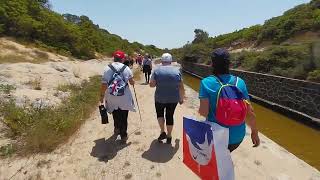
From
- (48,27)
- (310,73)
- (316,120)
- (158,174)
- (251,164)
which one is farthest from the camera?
(48,27)

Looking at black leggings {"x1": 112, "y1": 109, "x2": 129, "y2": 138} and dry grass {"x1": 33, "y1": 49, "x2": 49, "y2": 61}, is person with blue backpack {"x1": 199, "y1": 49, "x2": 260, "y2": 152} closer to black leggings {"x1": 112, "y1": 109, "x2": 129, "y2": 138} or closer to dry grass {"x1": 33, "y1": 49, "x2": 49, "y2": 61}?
black leggings {"x1": 112, "y1": 109, "x2": 129, "y2": 138}

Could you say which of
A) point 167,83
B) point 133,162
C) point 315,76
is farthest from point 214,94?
point 315,76

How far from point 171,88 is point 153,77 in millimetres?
374

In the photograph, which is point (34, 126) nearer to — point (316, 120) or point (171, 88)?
point (171, 88)

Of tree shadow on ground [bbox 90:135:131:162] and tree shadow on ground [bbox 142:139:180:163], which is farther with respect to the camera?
tree shadow on ground [bbox 90:135:131:162]

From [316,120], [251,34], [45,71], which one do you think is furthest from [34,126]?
[251,34]

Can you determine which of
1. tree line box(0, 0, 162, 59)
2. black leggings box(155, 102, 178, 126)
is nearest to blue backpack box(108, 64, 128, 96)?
black leggings box(155, 102, 178, 126)

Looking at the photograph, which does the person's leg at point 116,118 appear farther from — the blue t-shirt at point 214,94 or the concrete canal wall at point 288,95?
the concrete canal wall at point 288,95

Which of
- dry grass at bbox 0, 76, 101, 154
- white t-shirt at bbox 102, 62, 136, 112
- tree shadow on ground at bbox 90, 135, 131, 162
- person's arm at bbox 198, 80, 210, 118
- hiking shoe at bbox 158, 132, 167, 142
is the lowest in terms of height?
tree shadow on ground at bbox 90, 135, 131, 162

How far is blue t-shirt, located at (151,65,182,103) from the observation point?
7.00 m

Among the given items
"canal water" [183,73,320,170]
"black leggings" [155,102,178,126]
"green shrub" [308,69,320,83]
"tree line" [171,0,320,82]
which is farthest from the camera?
"tree line" [171,0,320,82]

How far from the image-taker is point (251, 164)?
6.91 metres

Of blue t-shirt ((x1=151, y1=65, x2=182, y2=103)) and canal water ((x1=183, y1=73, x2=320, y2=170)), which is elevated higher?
blue t-shirt ((x1=151, y1=65, x2=182, y2=103))

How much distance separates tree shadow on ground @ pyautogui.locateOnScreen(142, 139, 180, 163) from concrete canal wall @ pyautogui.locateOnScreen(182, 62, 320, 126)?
6.16 metres
